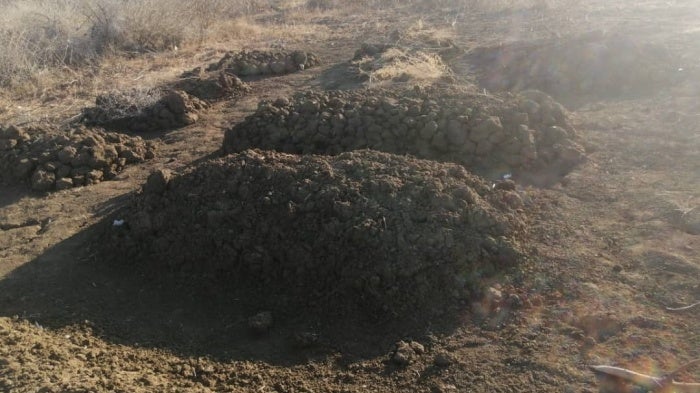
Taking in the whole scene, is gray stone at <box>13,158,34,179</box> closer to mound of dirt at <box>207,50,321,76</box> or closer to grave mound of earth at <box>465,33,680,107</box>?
mound of dirt at <box>207,50,321,76</box>

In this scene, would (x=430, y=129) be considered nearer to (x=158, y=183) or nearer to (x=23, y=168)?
(x=158, y=183)

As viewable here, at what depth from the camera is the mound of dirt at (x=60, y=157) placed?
634 centimetres

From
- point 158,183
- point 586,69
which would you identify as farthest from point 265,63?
point 158,183

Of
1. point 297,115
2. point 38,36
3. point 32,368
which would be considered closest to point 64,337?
point 32,368

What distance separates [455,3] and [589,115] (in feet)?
29.4

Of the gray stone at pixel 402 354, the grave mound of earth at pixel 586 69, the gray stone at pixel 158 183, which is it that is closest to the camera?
the gray stone at pixel 402 354

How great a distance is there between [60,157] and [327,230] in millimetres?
3719

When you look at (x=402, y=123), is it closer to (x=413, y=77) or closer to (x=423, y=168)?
(x=423, y=168)

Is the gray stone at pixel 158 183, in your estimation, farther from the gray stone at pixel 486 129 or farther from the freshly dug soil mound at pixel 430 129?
the gray stone at pixel 486 129

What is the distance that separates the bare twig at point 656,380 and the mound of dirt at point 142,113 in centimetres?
636

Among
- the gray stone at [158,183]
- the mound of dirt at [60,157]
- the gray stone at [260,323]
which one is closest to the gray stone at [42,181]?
the mound of dirt at [60,157]

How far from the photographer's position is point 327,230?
4301 mm

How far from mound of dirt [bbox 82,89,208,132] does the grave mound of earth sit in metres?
4.44

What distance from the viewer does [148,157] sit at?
277 inches
